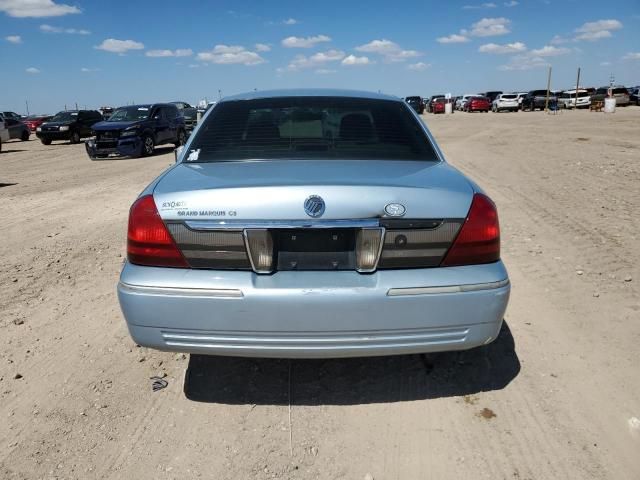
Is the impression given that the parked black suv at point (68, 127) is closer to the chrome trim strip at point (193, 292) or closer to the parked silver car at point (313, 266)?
the parked silver car at point (313, 266)

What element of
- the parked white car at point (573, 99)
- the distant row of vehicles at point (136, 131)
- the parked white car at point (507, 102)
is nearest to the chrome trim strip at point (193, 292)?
the distant row of vehicles at point (136, 131)

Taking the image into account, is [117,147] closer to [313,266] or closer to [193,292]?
[193,292]

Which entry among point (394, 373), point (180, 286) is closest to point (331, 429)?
point (394, 373)

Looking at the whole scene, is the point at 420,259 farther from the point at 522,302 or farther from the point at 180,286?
the point at 522,302

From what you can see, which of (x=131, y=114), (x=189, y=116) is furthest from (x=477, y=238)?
(x=189, y=116)

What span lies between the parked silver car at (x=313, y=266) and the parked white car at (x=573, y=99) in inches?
2138

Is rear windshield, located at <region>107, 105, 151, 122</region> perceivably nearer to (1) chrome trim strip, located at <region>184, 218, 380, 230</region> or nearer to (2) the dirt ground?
(2) the dirt ground

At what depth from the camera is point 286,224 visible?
243cm

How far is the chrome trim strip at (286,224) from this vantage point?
242cm

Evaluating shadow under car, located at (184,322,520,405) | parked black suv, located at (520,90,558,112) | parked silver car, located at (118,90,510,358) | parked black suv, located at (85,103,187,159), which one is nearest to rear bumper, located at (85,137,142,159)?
parked black suv, located at (85,103,187,159)

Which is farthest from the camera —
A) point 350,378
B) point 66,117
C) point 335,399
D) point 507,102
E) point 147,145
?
point 507,102

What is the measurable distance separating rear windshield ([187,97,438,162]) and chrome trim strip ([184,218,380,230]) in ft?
2.57

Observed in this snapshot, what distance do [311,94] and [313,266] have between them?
1816 millimetres

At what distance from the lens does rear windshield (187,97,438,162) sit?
3260 millimetres
